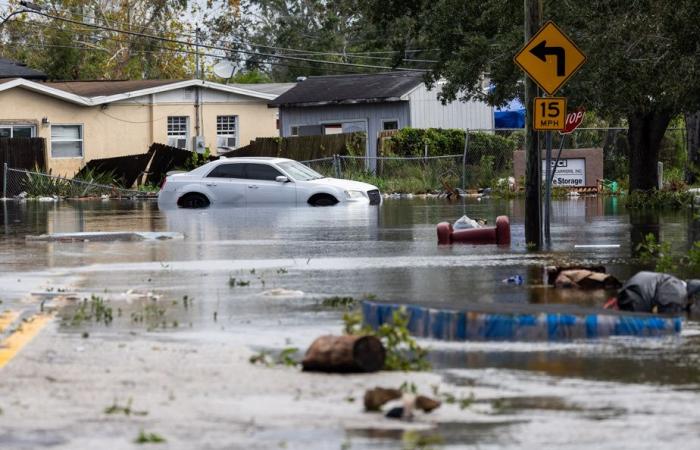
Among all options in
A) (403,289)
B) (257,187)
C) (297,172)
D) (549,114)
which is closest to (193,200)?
(257,187)

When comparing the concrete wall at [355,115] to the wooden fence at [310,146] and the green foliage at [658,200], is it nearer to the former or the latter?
the wooden fence at [310,146]

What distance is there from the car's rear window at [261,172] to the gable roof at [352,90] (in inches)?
709

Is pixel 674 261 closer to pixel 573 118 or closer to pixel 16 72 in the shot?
pixel 573 118

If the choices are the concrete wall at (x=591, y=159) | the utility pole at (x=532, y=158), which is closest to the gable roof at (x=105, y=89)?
the concrete wall at (x=591, y=159)

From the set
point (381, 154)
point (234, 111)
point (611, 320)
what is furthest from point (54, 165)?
point (611, 320)

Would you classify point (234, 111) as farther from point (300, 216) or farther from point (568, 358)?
point (568, 358)

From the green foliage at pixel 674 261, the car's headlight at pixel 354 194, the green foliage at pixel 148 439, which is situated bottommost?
the green foliage at pixel 148 439

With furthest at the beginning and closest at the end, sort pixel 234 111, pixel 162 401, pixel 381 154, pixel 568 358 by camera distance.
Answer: pixel 234 111 < pixel 381 154 < pixel 568 358 < pixel 162 401

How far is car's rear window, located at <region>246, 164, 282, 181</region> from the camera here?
3491 centimetres

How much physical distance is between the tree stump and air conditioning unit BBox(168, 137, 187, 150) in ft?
156

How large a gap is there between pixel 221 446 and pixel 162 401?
1241mm

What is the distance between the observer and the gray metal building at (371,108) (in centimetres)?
5328

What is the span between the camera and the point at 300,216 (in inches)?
1134

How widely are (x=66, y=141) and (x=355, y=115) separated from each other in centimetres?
1114
